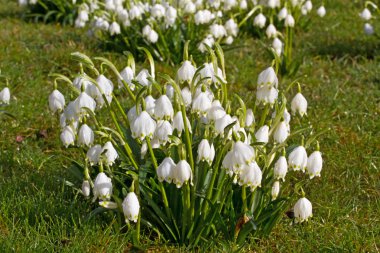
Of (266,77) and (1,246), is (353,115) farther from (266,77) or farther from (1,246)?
(1,246)

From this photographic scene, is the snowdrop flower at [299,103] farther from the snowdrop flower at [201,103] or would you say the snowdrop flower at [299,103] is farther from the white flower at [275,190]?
the snowdrop flower at [201,103]

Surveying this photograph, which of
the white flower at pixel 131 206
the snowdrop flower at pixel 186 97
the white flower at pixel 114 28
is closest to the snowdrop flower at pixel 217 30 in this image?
the white flower at pixel 114 28

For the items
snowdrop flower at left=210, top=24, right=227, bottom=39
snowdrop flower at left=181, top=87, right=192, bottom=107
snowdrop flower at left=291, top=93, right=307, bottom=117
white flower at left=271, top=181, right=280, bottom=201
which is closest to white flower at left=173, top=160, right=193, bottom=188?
snowdrop flower at left=181, top=87, right=192, bottom=107

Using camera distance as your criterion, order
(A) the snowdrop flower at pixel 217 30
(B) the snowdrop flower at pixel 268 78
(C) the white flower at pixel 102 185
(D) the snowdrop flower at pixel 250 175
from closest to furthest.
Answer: (D) the snowdrop flower at pixel 250 175
(C) the white flower at pixel 102 185
(B) the snowdrop flower at pixel 268 78
(A) the snowdrop flower at pixel 217 30

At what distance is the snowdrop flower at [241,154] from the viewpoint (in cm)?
254

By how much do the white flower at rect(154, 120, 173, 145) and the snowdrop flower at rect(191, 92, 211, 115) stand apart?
0.15 m

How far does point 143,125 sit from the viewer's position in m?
2.67

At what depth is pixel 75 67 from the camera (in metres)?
5.74

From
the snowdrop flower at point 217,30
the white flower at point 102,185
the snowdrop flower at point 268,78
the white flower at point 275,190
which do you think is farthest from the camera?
the snowdrop flower at point 217,30

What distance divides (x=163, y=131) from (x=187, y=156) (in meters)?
0.27

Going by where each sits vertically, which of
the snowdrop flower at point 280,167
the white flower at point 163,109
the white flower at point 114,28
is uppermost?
the white flower at point 163,109

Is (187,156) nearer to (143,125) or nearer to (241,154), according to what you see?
(143,125)

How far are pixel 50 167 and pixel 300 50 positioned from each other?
3.29 meters

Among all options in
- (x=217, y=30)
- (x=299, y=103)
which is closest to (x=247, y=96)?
(x=217, y=30)
